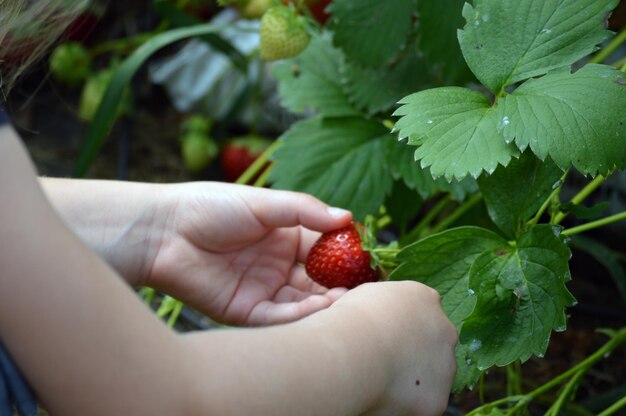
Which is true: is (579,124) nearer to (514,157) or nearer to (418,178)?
(514,157)

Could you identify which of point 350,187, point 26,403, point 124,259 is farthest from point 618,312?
point 26,403

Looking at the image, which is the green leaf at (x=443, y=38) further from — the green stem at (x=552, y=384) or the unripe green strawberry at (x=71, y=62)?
the unripe green strawberry at (x=71, y=62)

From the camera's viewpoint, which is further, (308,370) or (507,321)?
(507,321)

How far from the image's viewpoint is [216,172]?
1.66 m

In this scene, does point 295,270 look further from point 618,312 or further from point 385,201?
point 618,312

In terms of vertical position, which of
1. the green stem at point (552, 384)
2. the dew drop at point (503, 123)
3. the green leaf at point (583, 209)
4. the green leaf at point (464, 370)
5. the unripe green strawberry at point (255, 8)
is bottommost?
the green stem at point (552, 384)

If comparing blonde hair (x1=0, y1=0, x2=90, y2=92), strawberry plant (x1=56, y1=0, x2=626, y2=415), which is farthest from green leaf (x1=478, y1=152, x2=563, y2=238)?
blonde hair (x1=0, y1=0, x2=90, y2=92)

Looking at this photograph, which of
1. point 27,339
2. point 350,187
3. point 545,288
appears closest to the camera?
point 27,339

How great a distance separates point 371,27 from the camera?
1.00 metres

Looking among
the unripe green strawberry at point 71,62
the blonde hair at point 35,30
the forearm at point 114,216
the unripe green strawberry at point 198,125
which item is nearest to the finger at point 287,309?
the forearm at point 114,216

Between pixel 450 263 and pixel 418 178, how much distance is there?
0.77 ft

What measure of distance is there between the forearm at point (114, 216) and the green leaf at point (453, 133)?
0.88 ft

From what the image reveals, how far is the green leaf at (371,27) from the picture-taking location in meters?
0.99

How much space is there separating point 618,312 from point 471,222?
0.33 metres
